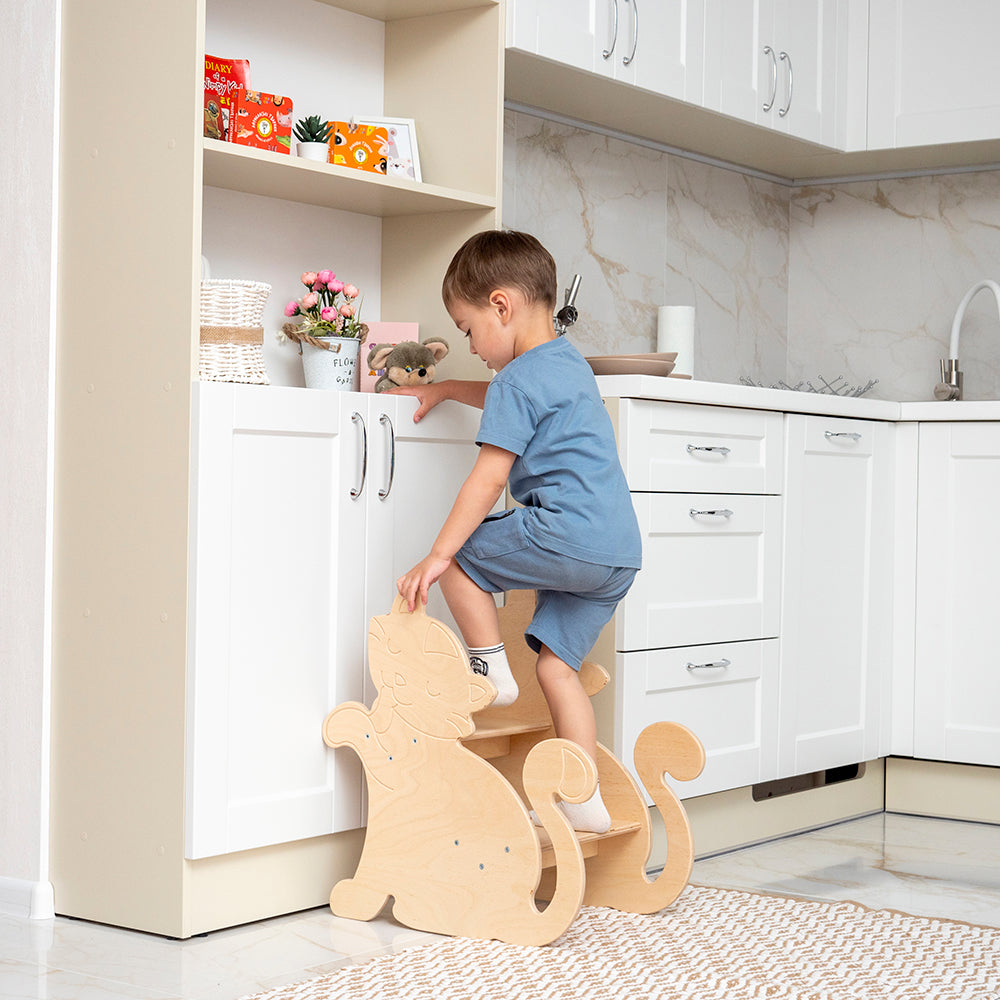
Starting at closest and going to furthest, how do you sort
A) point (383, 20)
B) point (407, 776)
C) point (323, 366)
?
point (407, 776) → point (323, 366) → point (383, 20)

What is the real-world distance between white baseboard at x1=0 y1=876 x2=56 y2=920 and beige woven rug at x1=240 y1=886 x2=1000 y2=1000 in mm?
598

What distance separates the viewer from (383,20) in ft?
9.60

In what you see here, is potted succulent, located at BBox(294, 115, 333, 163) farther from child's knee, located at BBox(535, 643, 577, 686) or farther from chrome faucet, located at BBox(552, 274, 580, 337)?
child's knee, located at BBox(535, 643, 577, 686)

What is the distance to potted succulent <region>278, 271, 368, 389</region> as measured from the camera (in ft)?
8.34

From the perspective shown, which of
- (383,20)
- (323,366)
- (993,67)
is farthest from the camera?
(993,67)

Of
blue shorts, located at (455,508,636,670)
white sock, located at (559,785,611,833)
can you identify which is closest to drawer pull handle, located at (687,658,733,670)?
blue shorts, located at (455,508,636,670)

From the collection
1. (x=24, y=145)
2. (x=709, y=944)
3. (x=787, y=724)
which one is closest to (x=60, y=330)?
(x=24, y=145)

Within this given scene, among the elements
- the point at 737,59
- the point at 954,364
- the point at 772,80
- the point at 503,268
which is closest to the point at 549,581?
the point at 503,268

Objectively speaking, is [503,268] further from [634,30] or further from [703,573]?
[634,30]

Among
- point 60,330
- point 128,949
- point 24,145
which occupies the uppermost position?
point 24,145

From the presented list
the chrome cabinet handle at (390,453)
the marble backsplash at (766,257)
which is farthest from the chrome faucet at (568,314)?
the chrome cabinet handle at (390,453)

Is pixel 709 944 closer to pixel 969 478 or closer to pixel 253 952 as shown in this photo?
pixel 253 952

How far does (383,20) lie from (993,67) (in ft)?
5.10

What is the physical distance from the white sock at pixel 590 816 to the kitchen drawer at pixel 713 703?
0.35 meters
